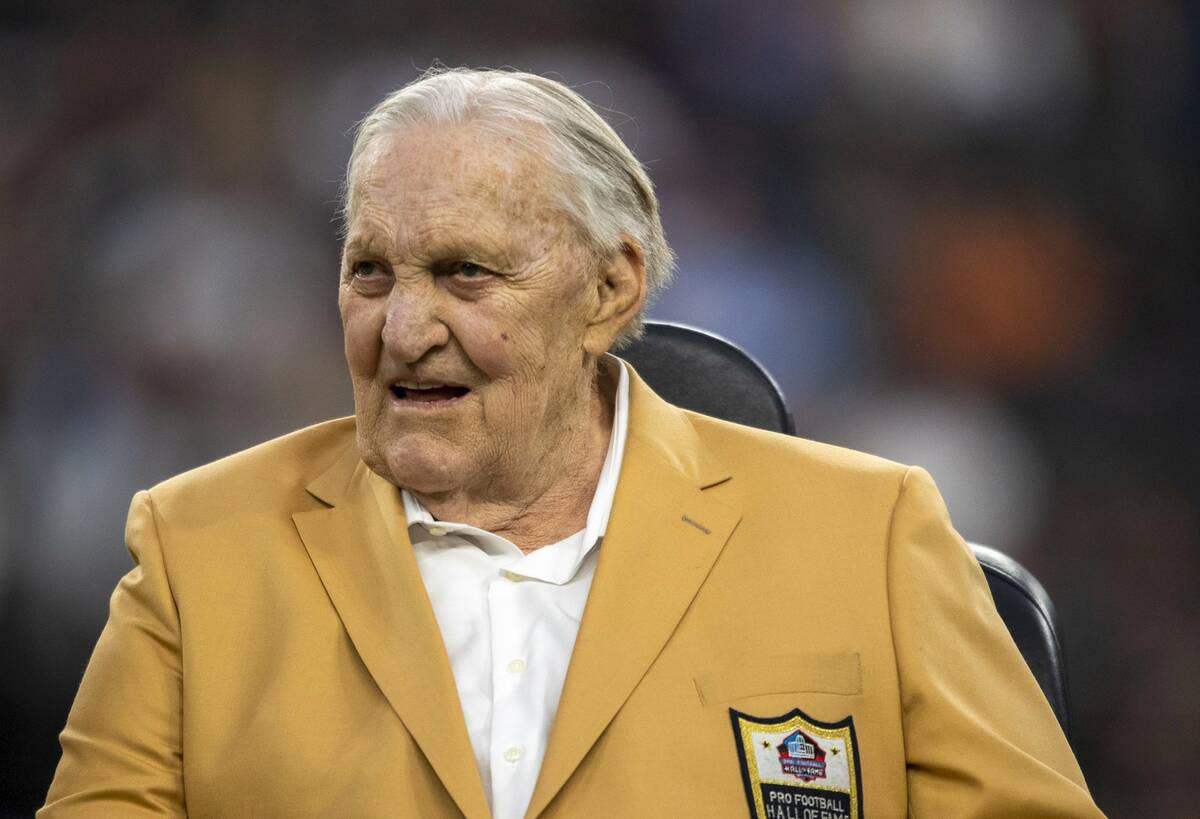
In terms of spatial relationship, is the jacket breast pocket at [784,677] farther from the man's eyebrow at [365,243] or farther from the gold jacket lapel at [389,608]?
the man's eyebrow at [365,243]

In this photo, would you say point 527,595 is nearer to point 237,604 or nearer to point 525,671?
point 525,671

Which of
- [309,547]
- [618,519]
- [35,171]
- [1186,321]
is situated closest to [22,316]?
[35,171]

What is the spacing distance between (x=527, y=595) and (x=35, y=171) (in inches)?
79.2

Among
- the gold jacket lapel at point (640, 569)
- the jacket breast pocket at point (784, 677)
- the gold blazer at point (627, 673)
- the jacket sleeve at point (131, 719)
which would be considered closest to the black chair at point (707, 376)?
the gold jacket lapel at point (640, 569)

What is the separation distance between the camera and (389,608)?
5.55 feet

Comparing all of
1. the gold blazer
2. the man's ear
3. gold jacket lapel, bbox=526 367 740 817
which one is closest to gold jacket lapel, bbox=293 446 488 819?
the gold blazer

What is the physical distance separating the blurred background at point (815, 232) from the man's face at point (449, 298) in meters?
1.48

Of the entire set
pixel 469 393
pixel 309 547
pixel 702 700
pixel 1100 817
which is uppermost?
pixel 469 393

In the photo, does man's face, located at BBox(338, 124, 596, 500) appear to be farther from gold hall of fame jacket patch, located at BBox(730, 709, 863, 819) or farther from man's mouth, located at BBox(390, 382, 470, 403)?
gold hall of fame jacket patch, located at BBox(730, 709, 863, 819)

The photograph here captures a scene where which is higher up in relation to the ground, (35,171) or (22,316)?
(35,171)

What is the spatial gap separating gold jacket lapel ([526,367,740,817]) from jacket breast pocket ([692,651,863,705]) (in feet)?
0.26

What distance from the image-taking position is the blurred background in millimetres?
3148

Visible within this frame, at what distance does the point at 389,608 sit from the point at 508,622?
0.14 meters

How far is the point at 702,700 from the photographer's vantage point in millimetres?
1626
